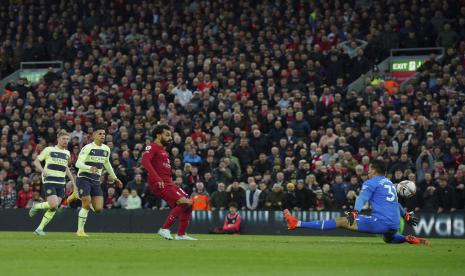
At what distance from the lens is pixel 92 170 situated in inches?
859

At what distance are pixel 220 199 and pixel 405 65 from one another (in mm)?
8929

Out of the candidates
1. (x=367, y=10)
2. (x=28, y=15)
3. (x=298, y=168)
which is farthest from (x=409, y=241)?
(x=28, y=15)

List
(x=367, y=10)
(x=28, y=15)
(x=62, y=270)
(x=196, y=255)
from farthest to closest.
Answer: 1. (x=28, y=15)
2. (x=367, y=10)
3. (x=196, y=255)
4. (x=62, y=270)

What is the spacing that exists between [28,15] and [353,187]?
2021cm

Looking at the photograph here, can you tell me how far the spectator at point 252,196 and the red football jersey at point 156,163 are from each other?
923 cm

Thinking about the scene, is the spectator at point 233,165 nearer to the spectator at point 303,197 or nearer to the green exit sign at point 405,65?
the spectator at point 303,197

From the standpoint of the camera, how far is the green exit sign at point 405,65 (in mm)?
33656

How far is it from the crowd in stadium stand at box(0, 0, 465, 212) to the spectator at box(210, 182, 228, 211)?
0.14 feet

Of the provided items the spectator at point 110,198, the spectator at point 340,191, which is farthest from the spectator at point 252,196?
the spectator at point 110,198

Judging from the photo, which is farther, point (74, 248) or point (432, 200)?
point (432, 200)

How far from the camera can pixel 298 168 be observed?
94.7ft

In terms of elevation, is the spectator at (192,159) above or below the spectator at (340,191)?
above

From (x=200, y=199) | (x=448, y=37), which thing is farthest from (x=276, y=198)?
(x=448, y=37)

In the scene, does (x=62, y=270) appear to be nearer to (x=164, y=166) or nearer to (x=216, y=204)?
(x=164, y=166)
